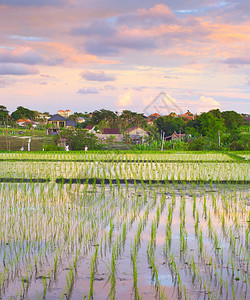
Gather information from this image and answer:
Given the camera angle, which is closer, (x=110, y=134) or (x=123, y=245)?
(x=123, y=245)

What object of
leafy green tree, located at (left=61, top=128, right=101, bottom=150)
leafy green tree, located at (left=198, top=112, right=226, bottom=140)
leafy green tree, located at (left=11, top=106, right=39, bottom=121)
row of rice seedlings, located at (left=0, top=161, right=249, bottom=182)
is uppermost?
leafy green tree, located at (left=11, top=106, right=39, bottom=121)

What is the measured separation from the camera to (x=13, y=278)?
10.6ft

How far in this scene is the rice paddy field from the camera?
3115mm

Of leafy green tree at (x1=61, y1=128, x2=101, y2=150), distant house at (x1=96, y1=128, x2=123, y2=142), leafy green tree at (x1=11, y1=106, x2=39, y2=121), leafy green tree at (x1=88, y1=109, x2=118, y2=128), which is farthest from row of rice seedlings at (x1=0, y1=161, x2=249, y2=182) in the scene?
leafy green tree at (x1=11, y1=106, x2=39, y2=121)

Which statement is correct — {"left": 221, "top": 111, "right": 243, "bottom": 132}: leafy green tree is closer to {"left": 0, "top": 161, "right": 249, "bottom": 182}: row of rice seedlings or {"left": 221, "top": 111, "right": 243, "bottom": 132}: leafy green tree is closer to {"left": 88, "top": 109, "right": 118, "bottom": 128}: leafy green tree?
{"left": 88, "top": 109, "right": 118, "bottom": 128}: leafy green tree

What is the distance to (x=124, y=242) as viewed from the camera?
4.21 m

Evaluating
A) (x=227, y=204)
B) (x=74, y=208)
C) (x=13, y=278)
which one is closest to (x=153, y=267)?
(x=13, y=278)

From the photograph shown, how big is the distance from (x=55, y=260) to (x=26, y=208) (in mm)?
2407

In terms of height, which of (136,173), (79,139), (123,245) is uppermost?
(79,139)

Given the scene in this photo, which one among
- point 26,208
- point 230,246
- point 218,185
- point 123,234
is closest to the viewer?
point 230,246

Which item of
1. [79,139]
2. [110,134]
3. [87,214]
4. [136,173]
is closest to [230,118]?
[110,134]

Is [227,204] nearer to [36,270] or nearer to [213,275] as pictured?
[213,275]

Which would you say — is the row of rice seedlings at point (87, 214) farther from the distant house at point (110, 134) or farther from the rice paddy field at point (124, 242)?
the distant house at point (110, 134)

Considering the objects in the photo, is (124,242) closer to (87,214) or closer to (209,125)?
(87,214)
